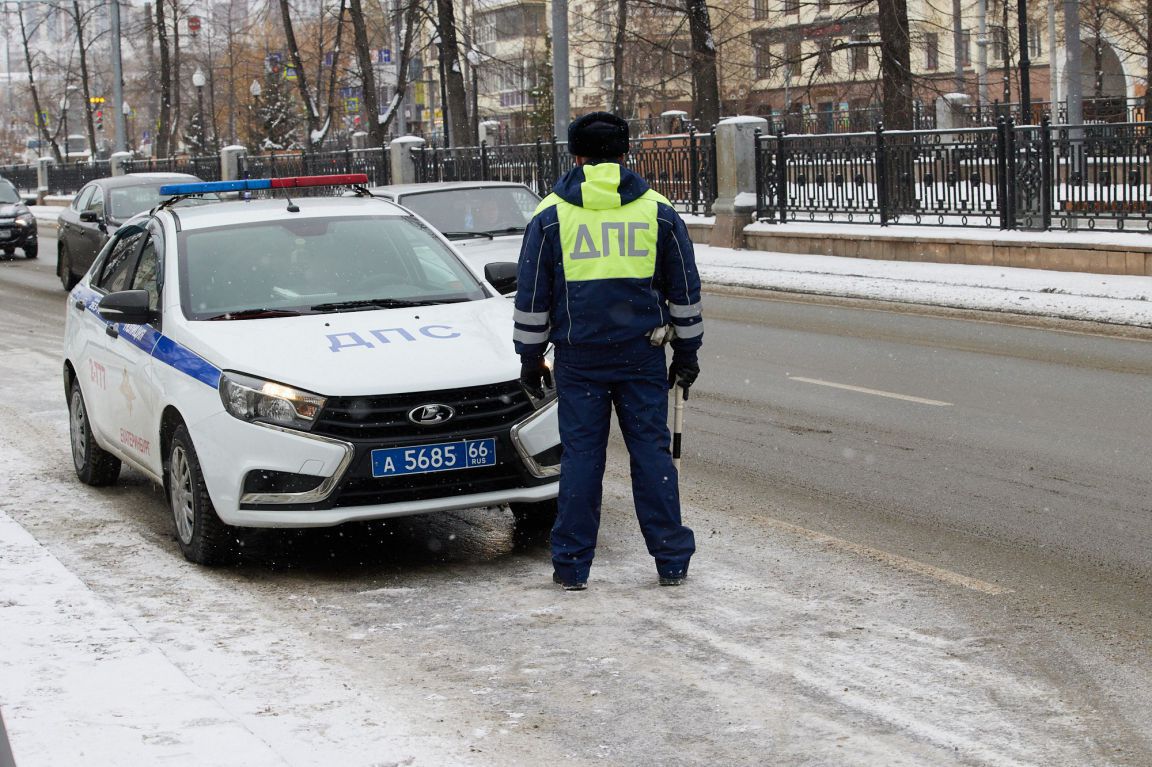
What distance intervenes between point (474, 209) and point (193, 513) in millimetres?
9483

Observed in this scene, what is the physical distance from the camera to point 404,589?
6.32 m

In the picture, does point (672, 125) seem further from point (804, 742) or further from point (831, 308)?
point (804, 742)

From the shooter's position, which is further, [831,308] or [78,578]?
[831,308]

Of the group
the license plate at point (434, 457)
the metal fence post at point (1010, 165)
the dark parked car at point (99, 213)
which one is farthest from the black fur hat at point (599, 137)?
the dark parked car at point (99, 213)

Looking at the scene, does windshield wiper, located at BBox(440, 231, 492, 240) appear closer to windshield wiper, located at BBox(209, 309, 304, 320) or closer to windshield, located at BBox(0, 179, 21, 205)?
windshield wiper, located at BBox(209, 309, 304, 320)

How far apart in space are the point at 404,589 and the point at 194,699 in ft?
5.48

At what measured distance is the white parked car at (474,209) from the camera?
51.0 feet

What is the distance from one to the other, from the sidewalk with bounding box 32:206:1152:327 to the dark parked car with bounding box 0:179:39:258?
1281cm

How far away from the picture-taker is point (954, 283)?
1812cm

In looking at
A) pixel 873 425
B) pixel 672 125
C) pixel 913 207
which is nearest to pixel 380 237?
pixel 873 425

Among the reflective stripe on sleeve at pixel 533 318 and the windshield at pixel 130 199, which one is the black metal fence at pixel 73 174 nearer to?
the windshield at pixel 130 199

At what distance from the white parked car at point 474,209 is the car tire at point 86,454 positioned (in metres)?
7.08

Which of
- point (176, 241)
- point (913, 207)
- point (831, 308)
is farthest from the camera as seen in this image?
point (913, 207)

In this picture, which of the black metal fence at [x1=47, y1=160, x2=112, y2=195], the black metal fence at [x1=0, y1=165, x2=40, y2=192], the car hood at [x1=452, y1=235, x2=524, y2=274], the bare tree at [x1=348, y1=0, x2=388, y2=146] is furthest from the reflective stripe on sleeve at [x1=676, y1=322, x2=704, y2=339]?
the black metal fence at [x1=0, y1=165, x2=40, y2=192]
